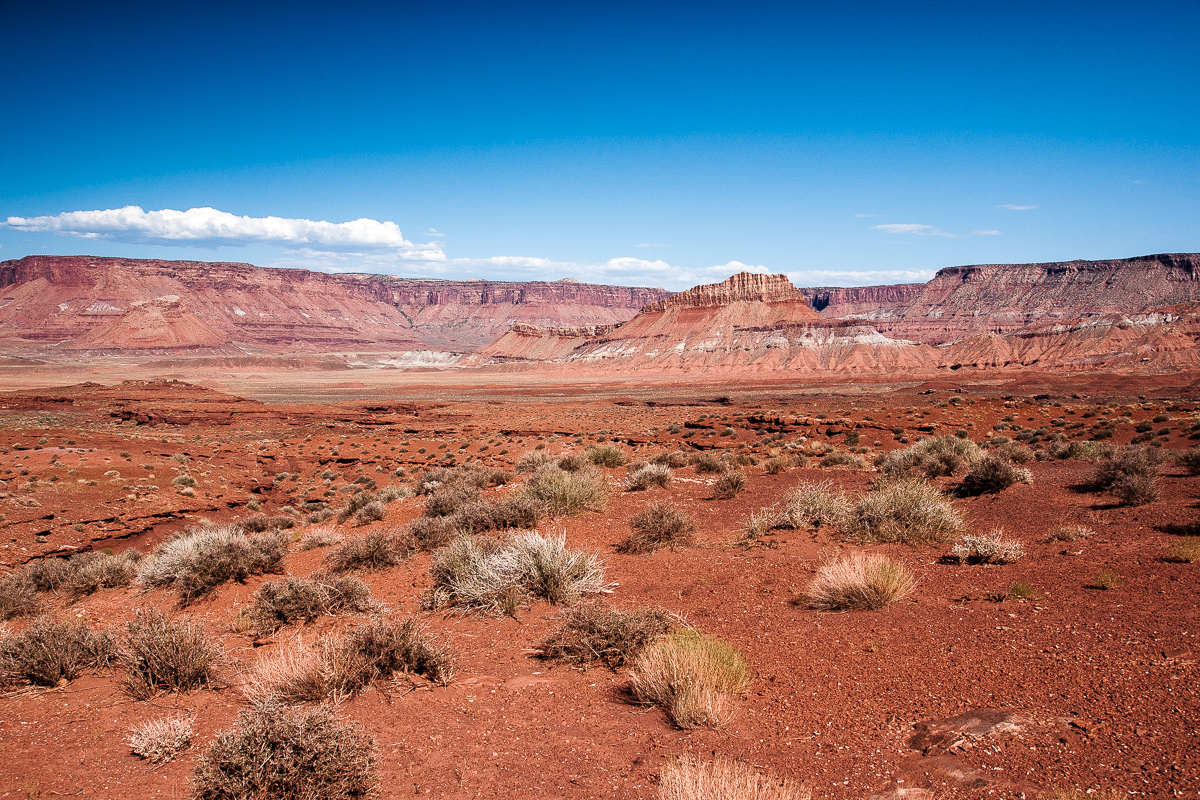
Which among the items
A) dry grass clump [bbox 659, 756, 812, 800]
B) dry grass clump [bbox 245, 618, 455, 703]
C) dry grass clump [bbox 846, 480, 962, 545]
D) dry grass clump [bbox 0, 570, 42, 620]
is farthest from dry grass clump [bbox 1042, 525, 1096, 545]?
dry grass clump [bbox 0, 570, 42, 620]

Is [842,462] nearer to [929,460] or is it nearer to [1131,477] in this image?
[929,460]

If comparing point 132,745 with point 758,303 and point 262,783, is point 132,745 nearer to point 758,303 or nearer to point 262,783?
point 262,783

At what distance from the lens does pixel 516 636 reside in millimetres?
6441

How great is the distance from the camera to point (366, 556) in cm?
946

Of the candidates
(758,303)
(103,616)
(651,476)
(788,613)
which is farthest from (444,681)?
(758,303)

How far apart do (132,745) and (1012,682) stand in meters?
6.11

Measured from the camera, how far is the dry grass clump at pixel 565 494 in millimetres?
11328

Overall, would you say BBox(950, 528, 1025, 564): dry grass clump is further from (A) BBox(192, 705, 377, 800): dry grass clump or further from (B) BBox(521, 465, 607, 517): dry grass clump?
(A) BBox(192, 705, 377, 800): dry grass clump

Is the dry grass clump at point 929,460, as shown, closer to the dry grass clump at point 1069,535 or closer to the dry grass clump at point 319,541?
the dry grass clump at point 1069,535

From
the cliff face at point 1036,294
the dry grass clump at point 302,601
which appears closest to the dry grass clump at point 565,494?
the dry grass clump at point 302,601

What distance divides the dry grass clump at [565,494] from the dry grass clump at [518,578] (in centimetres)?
342

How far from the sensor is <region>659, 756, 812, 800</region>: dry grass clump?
10.3ft

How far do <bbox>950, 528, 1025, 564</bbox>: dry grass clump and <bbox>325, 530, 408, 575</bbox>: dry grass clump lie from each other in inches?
300

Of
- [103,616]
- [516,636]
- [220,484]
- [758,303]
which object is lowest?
[220,484]
